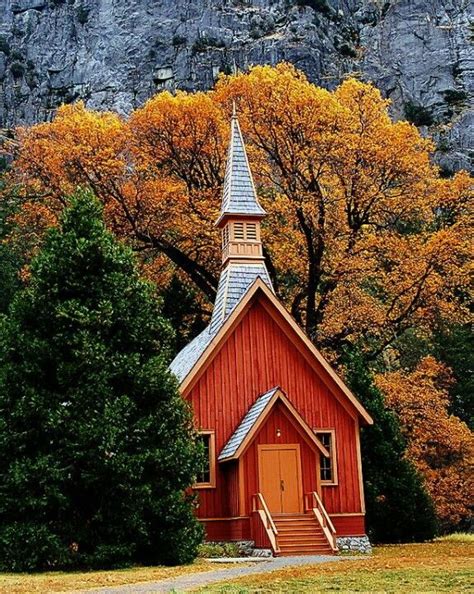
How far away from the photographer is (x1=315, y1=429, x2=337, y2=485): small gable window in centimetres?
2236

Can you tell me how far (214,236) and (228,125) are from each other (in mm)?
4590

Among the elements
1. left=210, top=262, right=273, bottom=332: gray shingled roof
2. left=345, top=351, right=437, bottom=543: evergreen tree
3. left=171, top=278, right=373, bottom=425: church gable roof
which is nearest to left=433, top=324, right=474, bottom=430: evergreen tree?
left=345, top=351, right=437, bottom=543: evergreen tree

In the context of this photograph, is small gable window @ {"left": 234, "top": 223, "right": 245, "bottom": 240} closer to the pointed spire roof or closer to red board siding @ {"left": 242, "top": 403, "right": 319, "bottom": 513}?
the pointed spire roof

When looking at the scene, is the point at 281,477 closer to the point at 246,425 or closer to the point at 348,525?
the point at 246,425

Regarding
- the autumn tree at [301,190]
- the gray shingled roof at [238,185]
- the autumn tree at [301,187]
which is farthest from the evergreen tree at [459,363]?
the gray shingled roof at [238,185]

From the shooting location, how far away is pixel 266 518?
64.6ft

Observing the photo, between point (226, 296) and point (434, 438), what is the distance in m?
10.4

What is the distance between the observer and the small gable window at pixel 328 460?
22.4 m

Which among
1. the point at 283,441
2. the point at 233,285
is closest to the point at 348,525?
the point at 283,441

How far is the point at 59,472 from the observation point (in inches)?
590

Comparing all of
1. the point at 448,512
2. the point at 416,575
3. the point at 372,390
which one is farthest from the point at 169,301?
the point at 416,575

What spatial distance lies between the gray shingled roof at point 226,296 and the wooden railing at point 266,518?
408 cm

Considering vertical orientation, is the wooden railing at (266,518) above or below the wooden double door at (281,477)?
below

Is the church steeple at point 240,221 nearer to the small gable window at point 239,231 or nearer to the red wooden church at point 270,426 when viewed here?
the small gable window at point 239,231
